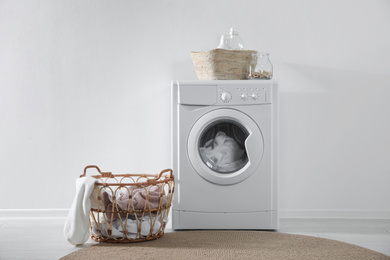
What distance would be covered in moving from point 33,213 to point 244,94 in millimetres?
1479

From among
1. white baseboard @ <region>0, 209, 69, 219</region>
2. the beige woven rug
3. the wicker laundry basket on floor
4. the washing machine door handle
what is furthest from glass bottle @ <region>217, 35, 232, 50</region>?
white baseboard @ <region>0, 209, 69, 219</region>

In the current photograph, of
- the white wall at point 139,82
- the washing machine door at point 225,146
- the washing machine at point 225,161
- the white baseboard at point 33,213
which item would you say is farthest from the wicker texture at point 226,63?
the white baseboard at point 33,213

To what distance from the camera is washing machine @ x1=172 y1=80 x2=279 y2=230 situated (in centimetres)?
261

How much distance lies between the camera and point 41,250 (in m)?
2.22

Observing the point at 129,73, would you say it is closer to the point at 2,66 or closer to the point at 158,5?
the point at 158,5

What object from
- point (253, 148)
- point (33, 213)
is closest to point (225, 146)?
point (253, 148)

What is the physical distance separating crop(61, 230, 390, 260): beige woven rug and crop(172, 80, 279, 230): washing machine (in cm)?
15

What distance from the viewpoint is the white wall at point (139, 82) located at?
3078 millimetres

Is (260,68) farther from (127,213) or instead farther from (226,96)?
(127,213)

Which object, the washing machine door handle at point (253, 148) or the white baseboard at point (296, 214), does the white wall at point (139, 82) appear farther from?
the washing machine door handle at point (253, 148)

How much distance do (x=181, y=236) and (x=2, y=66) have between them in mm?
1565

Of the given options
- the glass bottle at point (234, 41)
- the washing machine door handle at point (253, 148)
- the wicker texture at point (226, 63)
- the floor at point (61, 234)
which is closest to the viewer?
the floor at point (61, 234)

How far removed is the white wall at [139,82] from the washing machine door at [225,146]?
523 mm

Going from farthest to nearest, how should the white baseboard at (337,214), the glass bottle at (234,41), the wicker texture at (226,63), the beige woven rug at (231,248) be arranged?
1. the white baseboard at (337,214)
2. the glass bottle at (234,41)
3. the wicker texture at (226,63)
4. the beige woven rug at (231,248)
